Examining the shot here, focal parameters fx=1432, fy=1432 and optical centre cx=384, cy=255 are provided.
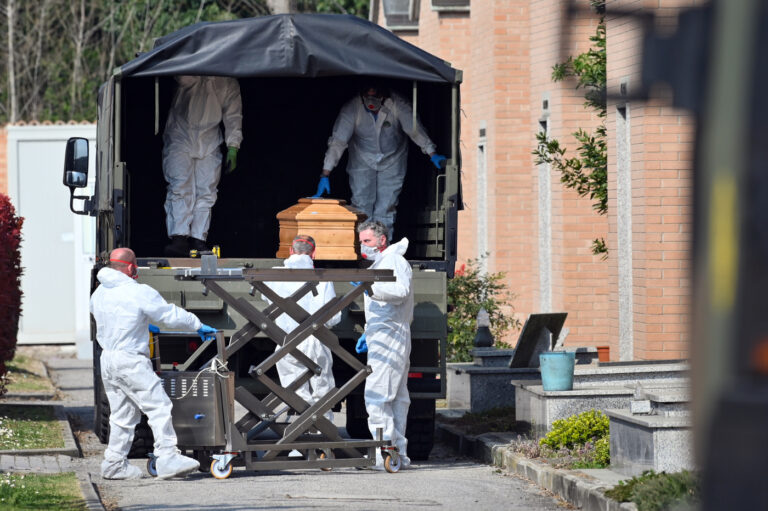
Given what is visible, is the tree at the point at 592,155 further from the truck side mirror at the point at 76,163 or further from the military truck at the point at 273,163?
the truck side mirror at the point at 76,163

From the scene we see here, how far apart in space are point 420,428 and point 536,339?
79.7 inches

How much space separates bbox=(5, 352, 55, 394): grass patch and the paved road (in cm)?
561

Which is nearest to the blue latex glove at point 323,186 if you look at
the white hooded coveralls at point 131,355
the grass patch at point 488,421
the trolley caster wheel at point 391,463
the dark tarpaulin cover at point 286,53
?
the dark tarpaulin cover at point 286,53

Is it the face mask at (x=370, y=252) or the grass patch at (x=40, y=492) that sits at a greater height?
the face mask at (x=370, y=252)

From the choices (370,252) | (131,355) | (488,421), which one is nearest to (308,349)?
(370,252)

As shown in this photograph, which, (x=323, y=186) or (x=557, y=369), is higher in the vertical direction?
(x=323, y=186)

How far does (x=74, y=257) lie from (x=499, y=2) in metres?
8.17

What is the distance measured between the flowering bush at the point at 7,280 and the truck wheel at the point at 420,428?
4.18m

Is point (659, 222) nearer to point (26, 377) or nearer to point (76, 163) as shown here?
point (76, 163)

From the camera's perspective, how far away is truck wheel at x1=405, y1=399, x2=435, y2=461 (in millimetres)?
11062

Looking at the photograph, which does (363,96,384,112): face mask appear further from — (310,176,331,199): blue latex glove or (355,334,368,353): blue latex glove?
(355,334,368,353): blue latex glove

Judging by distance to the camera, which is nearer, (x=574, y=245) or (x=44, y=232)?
(x=574, y=245)

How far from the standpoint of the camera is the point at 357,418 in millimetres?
11555

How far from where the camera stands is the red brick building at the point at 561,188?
1255 cm
